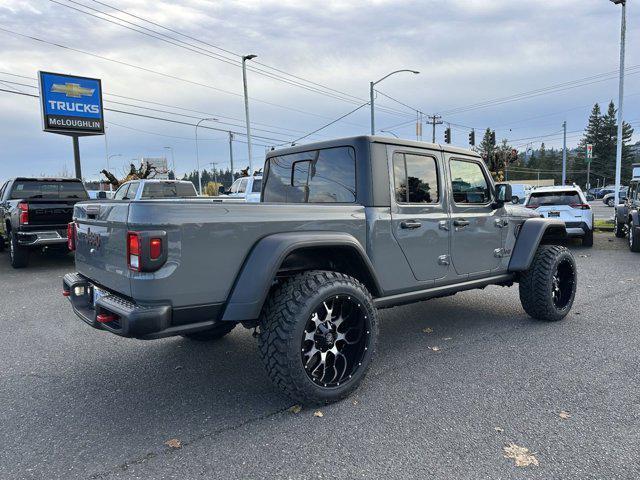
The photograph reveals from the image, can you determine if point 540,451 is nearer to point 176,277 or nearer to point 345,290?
point 345,290

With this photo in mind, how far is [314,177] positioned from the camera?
4.12 m

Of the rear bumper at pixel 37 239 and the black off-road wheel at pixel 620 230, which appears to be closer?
the rear bumper at pixel 37 239

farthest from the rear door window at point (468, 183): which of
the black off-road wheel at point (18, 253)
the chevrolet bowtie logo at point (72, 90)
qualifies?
the chevrolet bowtie logo at point (72, 90)

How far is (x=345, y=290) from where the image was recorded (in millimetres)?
3268

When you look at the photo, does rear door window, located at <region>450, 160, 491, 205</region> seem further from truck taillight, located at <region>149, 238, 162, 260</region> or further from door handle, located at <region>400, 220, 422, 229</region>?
truck taillight, located at <region>149, 238, 162, 260</region>

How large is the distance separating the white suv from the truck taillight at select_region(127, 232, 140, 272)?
424 inches

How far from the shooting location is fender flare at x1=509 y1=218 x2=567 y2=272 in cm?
490

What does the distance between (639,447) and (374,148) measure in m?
2.61

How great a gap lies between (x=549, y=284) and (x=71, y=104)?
68.1 feet

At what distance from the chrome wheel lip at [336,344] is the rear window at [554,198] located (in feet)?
32.7

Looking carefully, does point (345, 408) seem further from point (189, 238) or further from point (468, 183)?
point (468, 183)

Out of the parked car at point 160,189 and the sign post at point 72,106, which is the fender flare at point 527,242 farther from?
the sign post at point 72,106

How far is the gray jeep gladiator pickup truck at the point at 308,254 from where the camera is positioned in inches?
109

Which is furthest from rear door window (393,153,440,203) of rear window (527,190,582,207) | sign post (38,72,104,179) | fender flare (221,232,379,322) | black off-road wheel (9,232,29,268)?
sign post (38,72,104,179)
